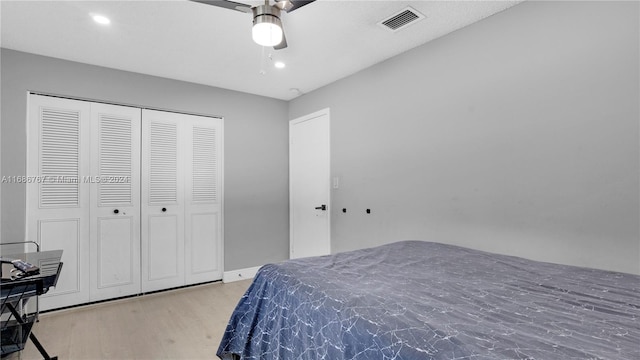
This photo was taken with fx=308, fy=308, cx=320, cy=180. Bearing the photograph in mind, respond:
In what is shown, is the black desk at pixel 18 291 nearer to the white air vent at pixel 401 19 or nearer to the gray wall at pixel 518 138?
the gray wall at pixel 518 138

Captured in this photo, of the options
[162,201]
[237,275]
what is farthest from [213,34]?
[237,275]

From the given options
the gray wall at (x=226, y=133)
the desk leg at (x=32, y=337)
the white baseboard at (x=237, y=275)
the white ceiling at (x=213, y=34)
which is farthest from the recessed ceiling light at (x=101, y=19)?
the white baseboard at (x=237, y=275)

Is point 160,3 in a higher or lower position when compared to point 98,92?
higher

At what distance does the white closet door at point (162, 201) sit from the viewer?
138 inches

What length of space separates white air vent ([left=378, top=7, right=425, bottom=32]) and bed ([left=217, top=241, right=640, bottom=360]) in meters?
1.73

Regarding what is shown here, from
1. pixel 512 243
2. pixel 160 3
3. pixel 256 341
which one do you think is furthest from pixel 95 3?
pixel 512 243

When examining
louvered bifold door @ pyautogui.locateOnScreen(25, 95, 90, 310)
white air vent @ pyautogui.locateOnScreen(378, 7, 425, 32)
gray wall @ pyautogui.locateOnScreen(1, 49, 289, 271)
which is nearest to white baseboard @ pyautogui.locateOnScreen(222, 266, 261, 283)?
gray wall @ pyautogui.locateOnScreen(1, 49, 289, 271)

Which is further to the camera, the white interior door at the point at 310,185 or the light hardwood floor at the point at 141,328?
the white interior door at the point at 310,185

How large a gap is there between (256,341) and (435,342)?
1.06m

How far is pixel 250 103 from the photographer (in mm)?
4195

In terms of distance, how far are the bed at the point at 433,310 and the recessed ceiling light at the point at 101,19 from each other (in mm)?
2255

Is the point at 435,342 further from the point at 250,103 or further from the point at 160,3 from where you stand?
the point at 250,103

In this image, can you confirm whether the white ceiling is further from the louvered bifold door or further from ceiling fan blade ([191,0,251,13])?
the louvered bifold door

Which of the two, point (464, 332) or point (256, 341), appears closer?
point (464, 332)
